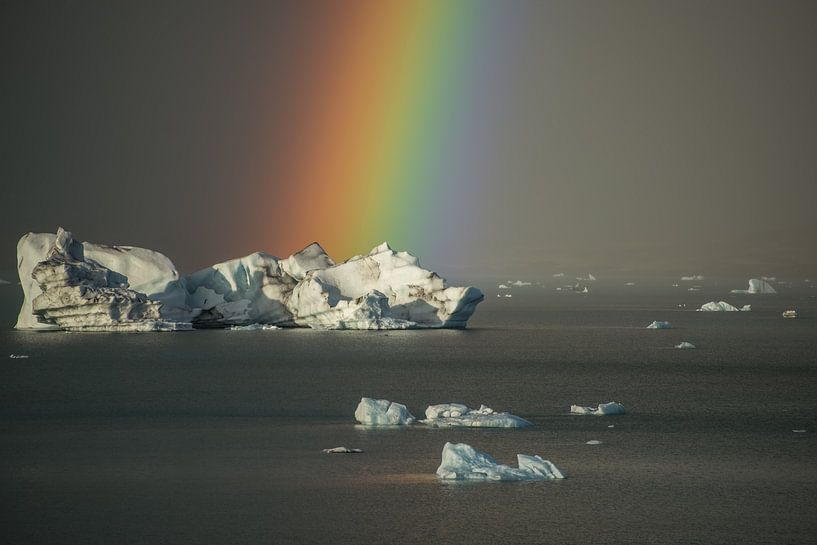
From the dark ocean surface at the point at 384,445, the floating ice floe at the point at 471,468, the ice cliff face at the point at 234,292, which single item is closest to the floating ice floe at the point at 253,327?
the ice cliff face at the point at 234,292

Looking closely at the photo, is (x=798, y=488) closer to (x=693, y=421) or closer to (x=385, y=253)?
(x=693, y=421)

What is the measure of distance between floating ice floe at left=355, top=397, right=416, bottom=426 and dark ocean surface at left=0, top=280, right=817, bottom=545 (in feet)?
1.69

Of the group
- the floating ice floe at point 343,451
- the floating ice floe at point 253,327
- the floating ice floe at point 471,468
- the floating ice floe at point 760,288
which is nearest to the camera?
the floating ice floe at point 471,468

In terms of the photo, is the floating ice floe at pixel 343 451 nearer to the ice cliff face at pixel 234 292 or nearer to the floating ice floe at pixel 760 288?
the ice cliff face at pixel 234 292

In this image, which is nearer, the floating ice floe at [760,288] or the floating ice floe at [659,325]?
the floating ice floe at [659,325]

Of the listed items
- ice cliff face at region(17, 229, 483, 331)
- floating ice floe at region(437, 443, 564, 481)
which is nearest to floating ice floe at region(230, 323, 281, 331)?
ice cliff face at region(17, 229, 483, 331)

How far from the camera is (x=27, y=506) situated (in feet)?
78.0

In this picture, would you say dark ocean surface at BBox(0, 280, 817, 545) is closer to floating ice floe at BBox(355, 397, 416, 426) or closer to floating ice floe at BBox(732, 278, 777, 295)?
floating ice floe at BBox(355, 397, 416, 426)

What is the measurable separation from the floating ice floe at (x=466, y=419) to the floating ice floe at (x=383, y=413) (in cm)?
58

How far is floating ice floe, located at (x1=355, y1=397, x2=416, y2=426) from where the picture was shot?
112 ft

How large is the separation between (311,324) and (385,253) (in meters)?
6.85

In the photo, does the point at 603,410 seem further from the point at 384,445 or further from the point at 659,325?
the point at 659,325

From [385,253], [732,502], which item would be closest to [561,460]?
[732,502]

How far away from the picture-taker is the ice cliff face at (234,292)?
61.9 meters
